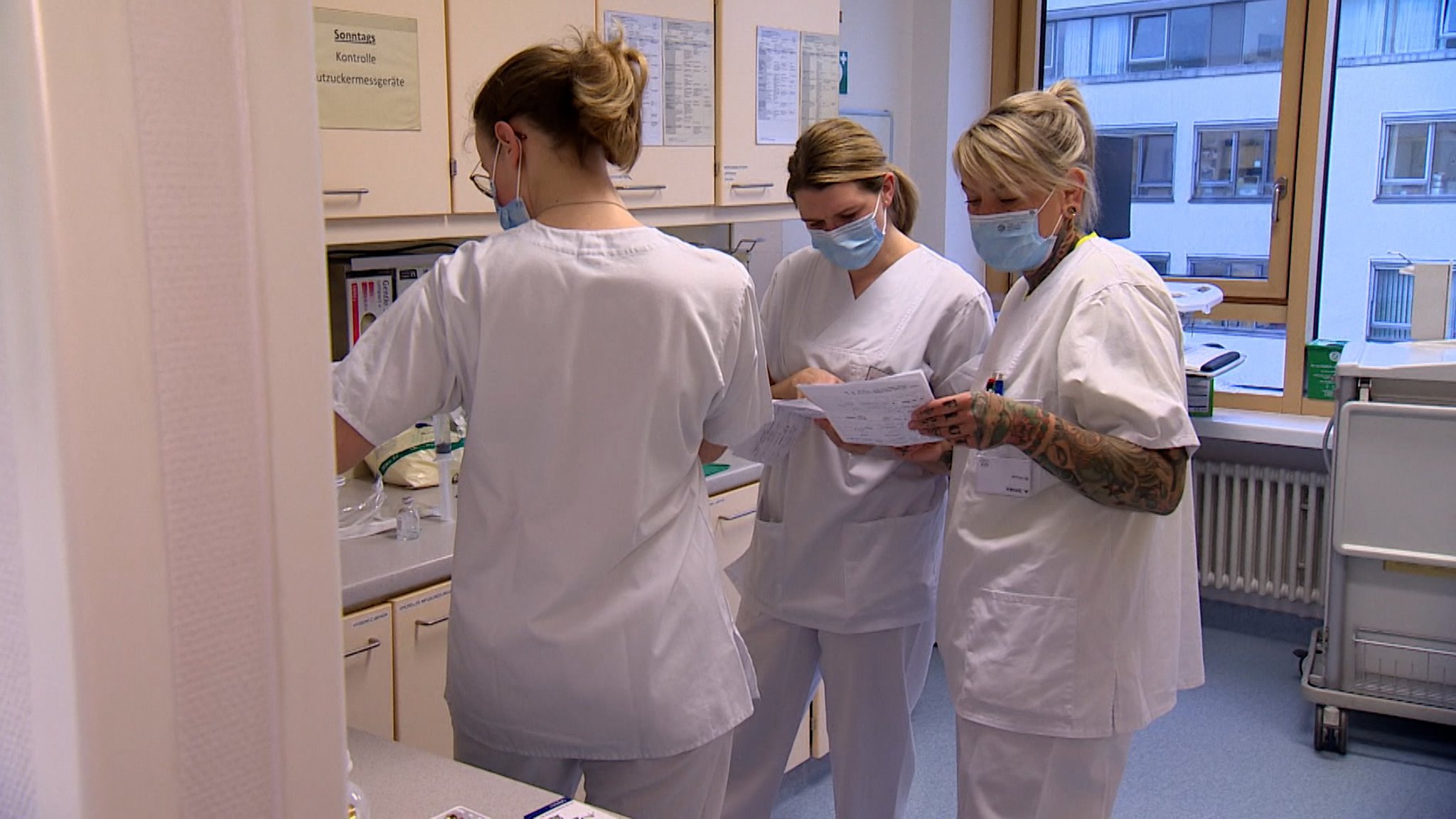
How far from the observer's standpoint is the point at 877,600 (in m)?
2.13

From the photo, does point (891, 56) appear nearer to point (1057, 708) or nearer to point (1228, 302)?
point (1228, 302)

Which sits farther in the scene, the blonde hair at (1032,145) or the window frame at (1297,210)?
the window frame at (1297,210)

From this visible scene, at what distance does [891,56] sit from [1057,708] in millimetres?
2848

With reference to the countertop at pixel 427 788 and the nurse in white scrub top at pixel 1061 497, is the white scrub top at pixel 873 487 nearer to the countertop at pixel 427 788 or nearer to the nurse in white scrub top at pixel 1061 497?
the nurse in white scrub top at pixel 1061 497

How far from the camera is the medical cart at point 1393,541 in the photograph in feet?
9.43

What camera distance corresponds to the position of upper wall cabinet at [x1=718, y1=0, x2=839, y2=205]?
9.30ft

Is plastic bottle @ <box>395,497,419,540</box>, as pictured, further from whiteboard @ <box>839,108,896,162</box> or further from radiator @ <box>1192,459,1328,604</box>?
radiator @ <box>1192,459,1328,604</box>

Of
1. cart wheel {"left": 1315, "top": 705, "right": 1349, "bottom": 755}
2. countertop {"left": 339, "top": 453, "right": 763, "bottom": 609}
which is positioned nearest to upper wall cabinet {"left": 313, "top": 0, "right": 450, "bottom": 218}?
countertop {"left": 339, "top": 453, "right": 763, "bottom": 609}

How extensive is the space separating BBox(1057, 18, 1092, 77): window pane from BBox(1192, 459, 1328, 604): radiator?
144 centimetres

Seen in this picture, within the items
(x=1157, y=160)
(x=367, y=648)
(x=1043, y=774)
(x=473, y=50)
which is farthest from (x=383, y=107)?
(x=1157, y=160)

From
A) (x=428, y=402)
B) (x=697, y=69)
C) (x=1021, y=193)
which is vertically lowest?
(x=428, y=402)

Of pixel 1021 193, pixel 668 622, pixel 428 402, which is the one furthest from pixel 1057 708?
pixel 428 402

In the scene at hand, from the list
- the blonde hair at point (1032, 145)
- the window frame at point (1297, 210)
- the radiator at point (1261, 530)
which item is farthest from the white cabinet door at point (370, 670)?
the window frame at point (1297, 210)

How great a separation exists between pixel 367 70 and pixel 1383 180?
3114 millimetres
